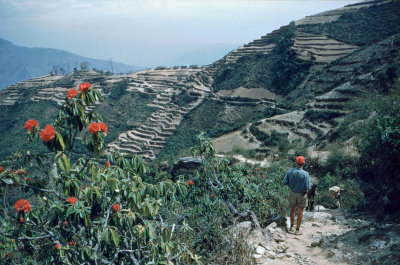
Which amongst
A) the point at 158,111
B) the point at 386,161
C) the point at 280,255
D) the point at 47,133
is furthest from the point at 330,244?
the point at 158,111

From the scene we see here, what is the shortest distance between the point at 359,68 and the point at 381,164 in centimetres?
2341

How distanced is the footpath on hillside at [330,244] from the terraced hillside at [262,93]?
1299 cm

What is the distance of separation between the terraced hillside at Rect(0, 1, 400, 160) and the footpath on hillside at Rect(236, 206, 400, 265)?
13.0 meters

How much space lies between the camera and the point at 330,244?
437 cm

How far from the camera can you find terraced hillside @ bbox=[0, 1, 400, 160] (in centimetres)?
2291

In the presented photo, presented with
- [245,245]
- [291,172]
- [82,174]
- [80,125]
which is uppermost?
[80,125]

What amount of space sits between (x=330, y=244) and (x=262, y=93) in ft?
108

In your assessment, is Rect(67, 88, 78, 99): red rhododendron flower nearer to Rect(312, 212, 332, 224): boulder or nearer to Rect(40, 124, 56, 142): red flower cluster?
Rect(40, 124, 56, 142): red flower cluster

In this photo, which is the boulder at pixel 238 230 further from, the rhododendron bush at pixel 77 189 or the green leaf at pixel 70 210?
the green leaf at pixel 70 210

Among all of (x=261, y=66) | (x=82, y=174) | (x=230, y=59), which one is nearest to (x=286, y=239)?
(x=82, y=174)

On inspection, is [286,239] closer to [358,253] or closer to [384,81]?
[358,253]

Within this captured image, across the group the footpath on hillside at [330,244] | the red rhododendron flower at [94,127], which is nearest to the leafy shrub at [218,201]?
the footpath on hillside at [330,244]

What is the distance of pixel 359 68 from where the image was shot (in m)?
24.8

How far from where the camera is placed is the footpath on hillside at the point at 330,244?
3.83 meters
